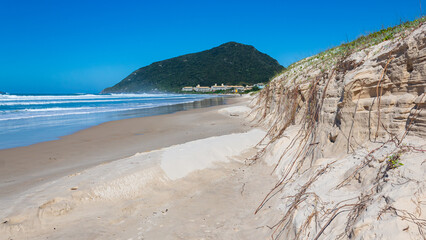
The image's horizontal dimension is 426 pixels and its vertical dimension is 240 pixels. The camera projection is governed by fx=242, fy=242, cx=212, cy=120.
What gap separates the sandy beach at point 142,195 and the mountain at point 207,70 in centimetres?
11090

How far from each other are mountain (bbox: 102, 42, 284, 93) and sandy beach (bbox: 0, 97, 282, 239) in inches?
4366

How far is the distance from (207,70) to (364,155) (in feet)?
447

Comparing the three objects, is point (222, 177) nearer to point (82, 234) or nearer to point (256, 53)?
point (82, 234)

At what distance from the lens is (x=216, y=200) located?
4.95m

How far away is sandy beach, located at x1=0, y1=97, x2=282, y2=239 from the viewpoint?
4.03 metres

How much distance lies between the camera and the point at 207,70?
5389 inches

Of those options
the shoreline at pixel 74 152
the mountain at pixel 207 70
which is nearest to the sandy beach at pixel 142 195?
the shoreline at pixel 74 152

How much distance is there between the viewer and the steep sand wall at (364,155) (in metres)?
2.50

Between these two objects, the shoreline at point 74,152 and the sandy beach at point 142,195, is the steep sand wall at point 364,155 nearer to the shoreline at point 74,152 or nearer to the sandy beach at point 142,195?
the sandy beach at point 142,195

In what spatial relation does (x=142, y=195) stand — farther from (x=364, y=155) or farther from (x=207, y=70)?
(x=207, y=70)

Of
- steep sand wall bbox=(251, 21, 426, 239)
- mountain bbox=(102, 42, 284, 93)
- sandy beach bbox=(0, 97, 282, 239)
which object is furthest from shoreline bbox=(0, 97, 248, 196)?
mountain bbox=(102, 42, 284, 93)

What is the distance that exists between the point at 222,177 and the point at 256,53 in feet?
483

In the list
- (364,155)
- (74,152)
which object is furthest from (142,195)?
(74,152)

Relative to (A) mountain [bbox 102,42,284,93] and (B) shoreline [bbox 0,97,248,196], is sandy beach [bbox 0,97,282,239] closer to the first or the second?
(B) shoreline [bbox 0,97,248,196]
